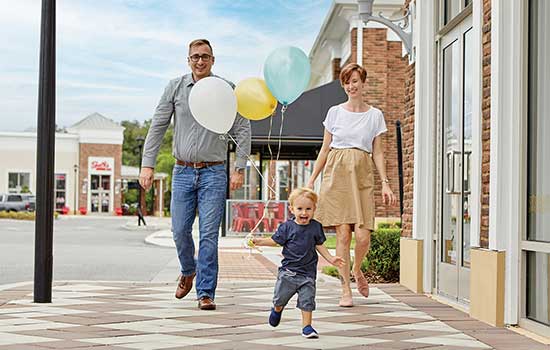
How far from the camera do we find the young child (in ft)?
17.9

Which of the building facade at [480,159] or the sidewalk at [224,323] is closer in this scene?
the sidewalk at [224,323]

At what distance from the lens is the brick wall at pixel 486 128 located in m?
6.12

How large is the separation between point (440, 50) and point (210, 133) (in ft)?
7.90

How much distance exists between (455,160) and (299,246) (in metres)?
2.26

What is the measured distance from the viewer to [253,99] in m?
6.99

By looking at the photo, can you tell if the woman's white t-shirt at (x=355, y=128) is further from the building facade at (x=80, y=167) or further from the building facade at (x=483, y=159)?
the building facade at (x=80, y=167)

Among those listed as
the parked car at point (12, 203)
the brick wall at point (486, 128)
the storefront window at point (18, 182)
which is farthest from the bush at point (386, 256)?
the storefront window at point (18, 182)

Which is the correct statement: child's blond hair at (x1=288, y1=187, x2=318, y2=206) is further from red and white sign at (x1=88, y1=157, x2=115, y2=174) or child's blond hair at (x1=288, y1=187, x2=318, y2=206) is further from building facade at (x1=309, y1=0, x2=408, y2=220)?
red and white sign at (x1=88, y1=157, x2=115, y2=174)

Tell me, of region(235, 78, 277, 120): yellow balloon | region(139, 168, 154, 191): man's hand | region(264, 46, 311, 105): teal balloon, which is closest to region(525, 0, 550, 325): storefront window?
region(264, 46, 311, 105): teal balloon

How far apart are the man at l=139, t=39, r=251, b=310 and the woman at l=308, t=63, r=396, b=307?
71 cm

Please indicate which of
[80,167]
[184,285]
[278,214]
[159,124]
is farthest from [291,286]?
[80,167]

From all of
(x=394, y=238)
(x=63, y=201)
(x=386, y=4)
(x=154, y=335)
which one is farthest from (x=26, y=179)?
(x=154, y=335)

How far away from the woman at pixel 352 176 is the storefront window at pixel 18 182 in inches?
2102

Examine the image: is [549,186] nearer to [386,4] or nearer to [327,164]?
[327,164]
